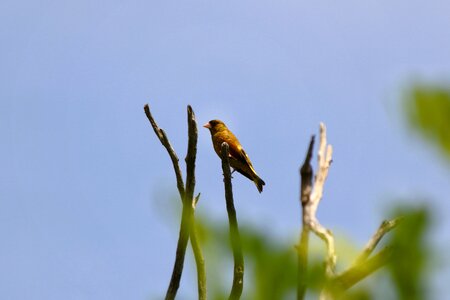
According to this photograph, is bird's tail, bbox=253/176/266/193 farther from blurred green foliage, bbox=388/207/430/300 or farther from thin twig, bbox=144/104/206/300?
blurred green foliage, bbox=388/207/430/300

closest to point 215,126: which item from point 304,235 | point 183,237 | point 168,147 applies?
point 168,147

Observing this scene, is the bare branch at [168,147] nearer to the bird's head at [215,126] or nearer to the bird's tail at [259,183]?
the bird's tail at [259,183]

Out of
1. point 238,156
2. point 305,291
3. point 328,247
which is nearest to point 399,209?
point 305,291

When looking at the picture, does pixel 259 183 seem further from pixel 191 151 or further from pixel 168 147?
pixel 191 151

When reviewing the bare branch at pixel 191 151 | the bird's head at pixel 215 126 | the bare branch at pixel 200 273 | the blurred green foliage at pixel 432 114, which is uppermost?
the bird's head at pixel 215 126

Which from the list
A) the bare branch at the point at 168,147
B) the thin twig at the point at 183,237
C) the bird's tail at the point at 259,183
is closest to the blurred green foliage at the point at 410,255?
the thin twig at the point at 183,237

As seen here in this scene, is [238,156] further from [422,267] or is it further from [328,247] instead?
[422,267]
